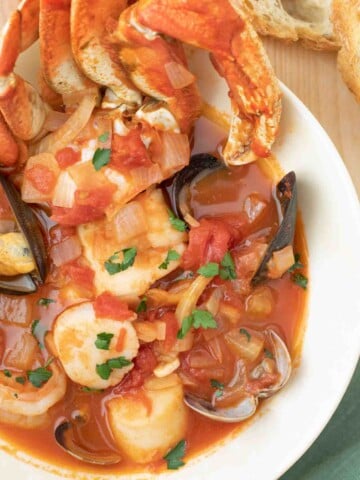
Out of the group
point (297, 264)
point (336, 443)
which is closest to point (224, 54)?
point (297, 264)

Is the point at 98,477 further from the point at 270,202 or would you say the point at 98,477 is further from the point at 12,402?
the point at 270,202

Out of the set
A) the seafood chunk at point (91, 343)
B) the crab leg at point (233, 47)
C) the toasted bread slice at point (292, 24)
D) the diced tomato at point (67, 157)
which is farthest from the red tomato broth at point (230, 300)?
the toasted bread slice at point (292, 24)

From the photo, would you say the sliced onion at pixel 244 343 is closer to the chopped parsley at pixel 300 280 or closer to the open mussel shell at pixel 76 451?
the chopped parsley at pixel 300 280

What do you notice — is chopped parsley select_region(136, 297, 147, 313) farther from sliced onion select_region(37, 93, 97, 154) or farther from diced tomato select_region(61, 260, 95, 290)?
sliced onion select_region(37, 93, 97, 154)

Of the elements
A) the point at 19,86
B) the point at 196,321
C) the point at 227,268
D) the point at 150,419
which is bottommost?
the point at 150,419

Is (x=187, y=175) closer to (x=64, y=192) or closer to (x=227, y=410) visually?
(x=64, y=192)

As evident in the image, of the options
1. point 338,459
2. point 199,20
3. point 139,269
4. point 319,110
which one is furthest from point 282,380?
point 199,20

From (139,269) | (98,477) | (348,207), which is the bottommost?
(98,477)
